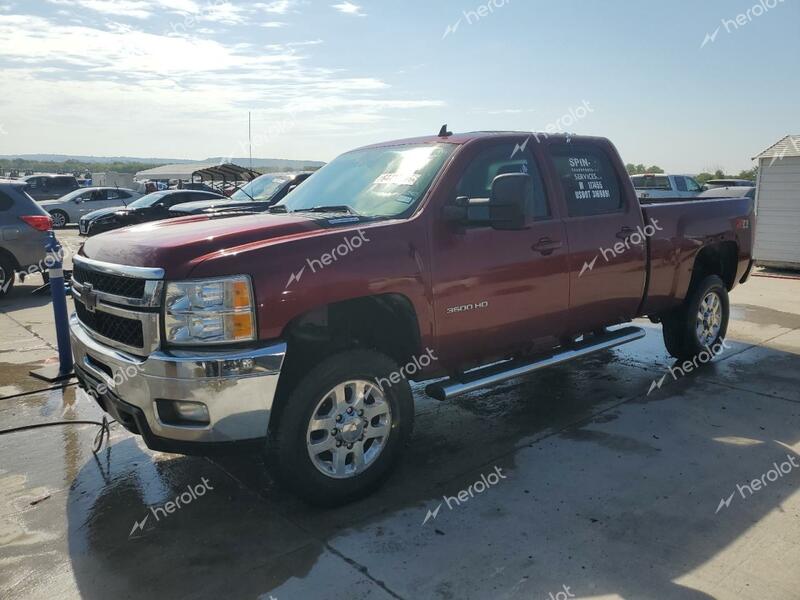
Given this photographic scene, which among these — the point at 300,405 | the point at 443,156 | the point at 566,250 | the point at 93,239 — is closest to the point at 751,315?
the point at 566,250

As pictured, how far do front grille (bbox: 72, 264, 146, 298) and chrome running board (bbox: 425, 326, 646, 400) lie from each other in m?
1.73

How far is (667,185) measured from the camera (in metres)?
18.6

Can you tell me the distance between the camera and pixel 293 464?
11.0 feet

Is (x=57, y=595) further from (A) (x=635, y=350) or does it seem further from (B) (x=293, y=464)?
(A) (x=635, y=350)

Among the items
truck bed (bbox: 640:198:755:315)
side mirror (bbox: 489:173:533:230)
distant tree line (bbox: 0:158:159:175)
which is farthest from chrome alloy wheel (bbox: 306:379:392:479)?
distant tree line (bbox: 0:158:159:175)

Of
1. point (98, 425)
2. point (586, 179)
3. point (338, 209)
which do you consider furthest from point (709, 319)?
point (98, 425)

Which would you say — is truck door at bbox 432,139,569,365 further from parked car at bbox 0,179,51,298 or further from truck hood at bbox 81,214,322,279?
parked car at bbox 0,179,51,298

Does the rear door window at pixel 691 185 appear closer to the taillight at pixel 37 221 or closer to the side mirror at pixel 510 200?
the taillight at pixel 37 221

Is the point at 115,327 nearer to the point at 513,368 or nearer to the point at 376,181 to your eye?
the point at 376,181

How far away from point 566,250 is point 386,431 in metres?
1.87

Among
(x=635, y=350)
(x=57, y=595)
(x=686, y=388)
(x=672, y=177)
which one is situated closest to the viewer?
(x=57, y=595)

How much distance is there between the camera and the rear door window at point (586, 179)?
485 cm

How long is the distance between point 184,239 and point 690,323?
460 cm

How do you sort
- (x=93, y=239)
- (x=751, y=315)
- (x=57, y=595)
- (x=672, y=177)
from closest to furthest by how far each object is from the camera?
(x=57, y=595)
(x=93, y=239)
(x=751, y=315)
(x=672, y=177)
